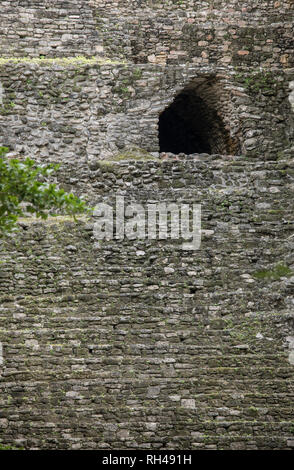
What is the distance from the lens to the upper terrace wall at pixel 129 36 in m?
13.8

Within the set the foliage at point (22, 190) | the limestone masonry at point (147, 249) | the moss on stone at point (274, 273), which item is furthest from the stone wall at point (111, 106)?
the foliage at point (22, 190)

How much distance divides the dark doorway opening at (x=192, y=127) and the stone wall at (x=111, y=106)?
1.24 ft

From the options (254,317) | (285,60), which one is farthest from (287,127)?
(254,317)

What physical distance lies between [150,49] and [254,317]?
6393mm

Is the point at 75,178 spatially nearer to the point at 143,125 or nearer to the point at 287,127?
the point at 143,125

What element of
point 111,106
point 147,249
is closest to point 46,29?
point 111,106

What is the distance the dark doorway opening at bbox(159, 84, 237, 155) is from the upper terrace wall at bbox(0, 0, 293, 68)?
2.74 feet

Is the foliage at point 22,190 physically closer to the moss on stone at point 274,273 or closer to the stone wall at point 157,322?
the stone wall at point 157,322

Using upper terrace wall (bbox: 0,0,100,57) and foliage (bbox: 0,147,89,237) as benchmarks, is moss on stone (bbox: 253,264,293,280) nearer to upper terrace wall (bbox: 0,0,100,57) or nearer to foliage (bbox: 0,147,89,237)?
foliage (bbox: 0,147,89,237)

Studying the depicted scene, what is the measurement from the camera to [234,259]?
10.4m

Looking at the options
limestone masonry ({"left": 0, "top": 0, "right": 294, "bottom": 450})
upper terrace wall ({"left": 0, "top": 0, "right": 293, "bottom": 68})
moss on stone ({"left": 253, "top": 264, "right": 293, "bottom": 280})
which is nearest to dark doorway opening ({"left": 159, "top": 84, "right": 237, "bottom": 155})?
limestone masonry ({"left": 0, "top": 0, "right": 294, "bottom": 450})

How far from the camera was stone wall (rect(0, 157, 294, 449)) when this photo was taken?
8938 millimetres

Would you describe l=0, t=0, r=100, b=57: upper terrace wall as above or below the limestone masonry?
above
